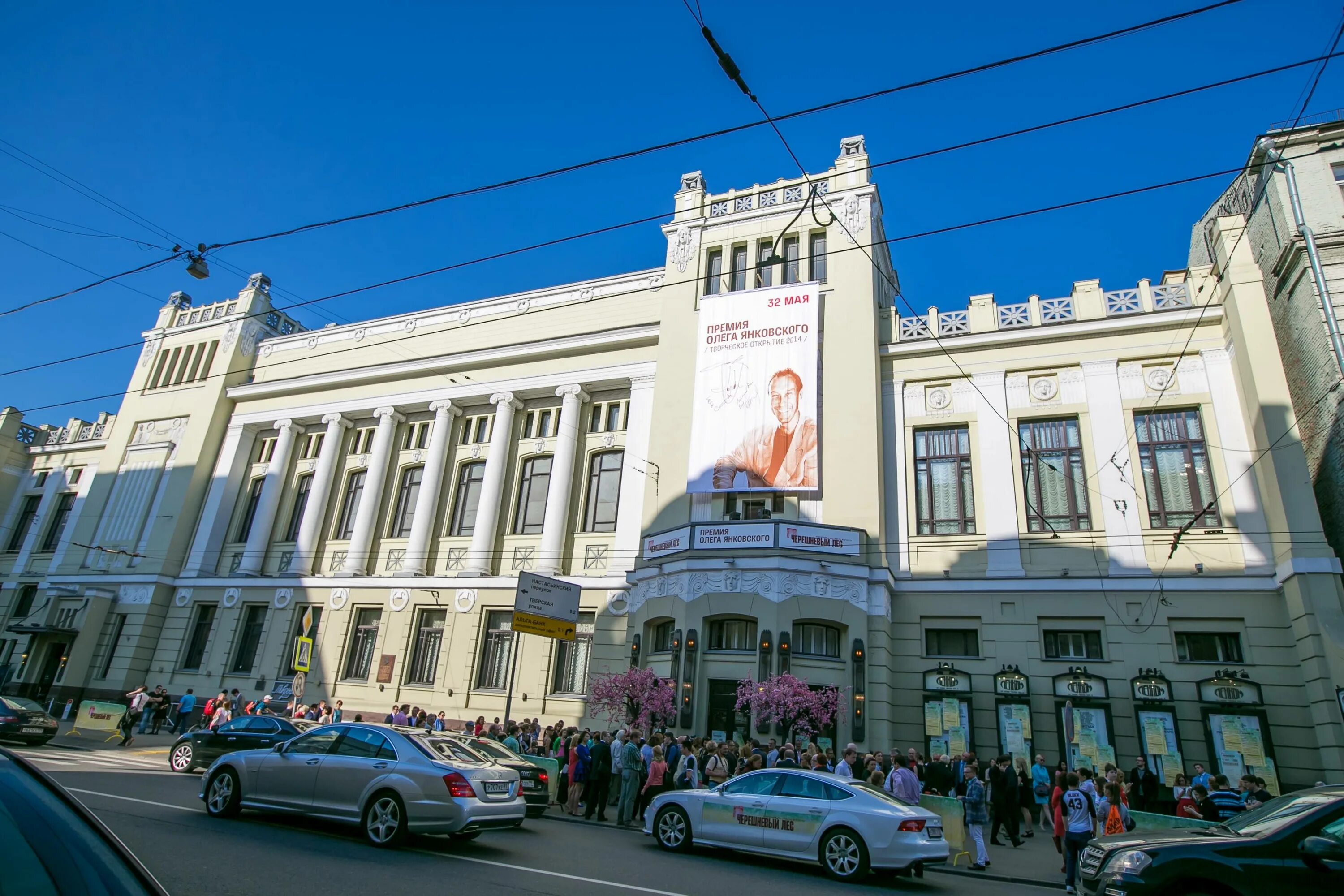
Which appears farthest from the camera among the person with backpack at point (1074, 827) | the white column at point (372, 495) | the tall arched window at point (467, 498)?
the white column at point (372, 495)

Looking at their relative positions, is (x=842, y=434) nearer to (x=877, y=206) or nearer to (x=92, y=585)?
(x=877, y=206)

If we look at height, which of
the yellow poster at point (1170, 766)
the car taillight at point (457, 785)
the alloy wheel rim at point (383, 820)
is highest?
the yellow poster at point (1170, 766)

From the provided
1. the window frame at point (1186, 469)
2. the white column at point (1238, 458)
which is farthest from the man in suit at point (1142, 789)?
the window frame at point (1186, 469)

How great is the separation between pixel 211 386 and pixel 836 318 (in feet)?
109

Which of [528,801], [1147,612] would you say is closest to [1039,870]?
[528,801]

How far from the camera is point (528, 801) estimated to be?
14516 millimetres

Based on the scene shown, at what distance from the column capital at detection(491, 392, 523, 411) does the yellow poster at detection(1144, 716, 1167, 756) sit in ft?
84.0

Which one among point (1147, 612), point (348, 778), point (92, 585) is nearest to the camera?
point (348, 778)

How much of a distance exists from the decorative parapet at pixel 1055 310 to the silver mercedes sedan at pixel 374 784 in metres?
22.2

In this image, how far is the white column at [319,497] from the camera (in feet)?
115

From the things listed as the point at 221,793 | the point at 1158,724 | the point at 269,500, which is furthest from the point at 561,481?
the point at 1158,724

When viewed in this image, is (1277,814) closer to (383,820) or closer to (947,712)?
(383,820)

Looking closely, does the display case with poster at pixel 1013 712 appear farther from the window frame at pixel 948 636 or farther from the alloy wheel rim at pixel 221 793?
the alloy wheel rim at pixel 221 793

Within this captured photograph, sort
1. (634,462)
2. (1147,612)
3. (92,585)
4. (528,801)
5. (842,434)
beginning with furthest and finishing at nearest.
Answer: (92,585) < (634,462) < (842,434) < (1147,612) < (528,801)
